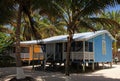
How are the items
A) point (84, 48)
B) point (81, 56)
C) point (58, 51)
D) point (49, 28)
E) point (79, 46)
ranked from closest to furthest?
1. point (81, 56)
2. point (84, 48)
3. point (79, 46)
4. point (58, 51)
5. point (49, 28)

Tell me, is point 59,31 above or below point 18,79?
above

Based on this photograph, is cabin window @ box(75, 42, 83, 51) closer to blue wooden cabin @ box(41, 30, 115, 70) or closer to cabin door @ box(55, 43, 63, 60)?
blue wooden cabin @ box(41, 30, 115, 70)

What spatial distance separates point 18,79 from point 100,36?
1300 cm

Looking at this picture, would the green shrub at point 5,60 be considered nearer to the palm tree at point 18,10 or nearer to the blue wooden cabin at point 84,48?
the blue wooden cabin at point 84,48

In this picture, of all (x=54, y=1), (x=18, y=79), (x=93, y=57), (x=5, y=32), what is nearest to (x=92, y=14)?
(x=54, y=1)

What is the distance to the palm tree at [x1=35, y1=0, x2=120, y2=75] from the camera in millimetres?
15943

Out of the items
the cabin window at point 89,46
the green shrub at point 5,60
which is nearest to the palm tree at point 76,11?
the cabin window at point 89,46

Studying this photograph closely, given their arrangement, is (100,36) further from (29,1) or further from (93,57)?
(29,1)

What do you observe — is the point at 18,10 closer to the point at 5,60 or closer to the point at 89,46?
the point at 89,46

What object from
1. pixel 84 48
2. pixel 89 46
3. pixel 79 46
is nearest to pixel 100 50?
pixel 89 46

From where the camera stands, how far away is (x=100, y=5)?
15.8 meters

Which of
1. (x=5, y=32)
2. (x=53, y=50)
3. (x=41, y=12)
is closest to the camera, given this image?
(x=41, y=12)

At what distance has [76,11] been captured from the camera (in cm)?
1814

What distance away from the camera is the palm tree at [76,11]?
15.9 m
